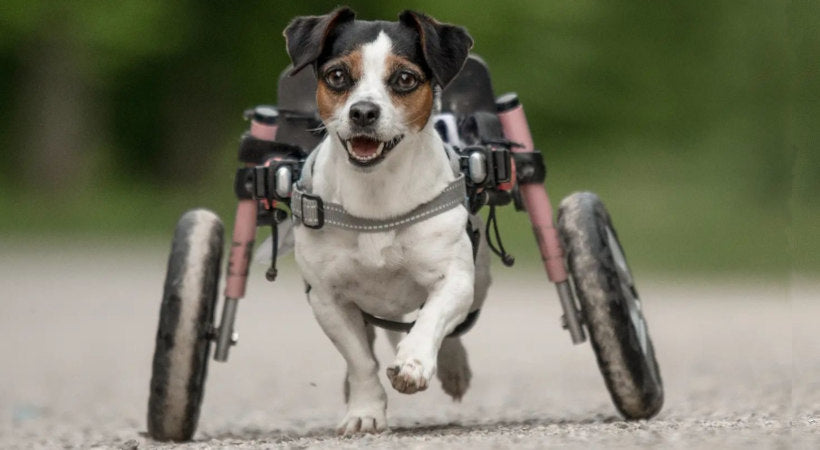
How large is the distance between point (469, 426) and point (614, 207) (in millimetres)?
24101

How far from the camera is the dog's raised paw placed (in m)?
6.40

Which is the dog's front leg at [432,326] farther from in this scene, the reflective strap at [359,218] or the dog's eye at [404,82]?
the dog's eye at [404,82]

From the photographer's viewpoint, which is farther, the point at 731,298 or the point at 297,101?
the point at 731,298

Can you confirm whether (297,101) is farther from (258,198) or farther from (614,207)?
(614,207)

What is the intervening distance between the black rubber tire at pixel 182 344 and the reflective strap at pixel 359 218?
68cm

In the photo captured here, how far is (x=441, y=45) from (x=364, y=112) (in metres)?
0.47

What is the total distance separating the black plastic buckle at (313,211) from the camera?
20.3ft

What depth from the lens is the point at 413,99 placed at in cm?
604

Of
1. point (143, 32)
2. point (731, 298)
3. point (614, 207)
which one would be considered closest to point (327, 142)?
point (731, 298)

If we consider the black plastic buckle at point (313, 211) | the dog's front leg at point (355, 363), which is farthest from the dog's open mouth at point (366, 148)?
the dog's front leg at point (355, 363)

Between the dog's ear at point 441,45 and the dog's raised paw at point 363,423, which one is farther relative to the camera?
the dog's raised paw at point 363,423

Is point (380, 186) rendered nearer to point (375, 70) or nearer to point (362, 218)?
point (362, 218)

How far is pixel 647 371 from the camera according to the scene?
658 cm

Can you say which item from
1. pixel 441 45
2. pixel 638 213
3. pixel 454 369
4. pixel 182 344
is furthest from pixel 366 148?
pixel 638 213
